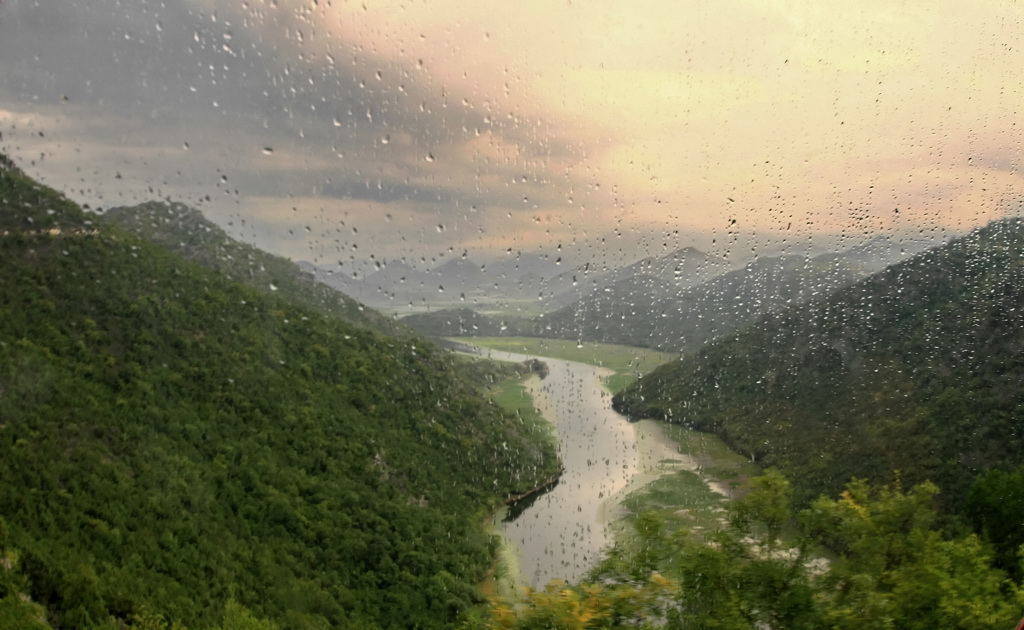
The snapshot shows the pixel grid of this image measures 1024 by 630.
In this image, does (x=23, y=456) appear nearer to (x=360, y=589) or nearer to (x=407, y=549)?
(x=360, y=589)

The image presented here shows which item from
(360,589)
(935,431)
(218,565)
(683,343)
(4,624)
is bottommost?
(360,589)

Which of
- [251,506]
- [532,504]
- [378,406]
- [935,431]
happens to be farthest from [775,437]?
[251,506]

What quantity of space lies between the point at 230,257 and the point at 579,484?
1483 inches

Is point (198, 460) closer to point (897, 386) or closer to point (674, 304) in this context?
point (897, 386)

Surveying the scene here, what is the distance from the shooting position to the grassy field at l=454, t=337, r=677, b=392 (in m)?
89.1

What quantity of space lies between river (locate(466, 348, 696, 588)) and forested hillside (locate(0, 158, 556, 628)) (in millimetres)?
2585

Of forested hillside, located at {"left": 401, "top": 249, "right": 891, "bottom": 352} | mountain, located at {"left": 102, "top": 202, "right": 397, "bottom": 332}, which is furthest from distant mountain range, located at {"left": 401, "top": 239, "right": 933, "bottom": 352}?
mountain, located at {"left": 102, "top": 202, "right": 397, "bottom": 332}

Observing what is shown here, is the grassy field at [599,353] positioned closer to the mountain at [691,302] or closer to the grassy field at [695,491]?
the mountain at [691,302]

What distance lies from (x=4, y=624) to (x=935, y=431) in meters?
42.9

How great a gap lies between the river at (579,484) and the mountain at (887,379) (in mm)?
6196

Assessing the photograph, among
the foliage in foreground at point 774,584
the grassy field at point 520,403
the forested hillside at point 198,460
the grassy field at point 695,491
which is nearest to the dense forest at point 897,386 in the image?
Answer: the grassy field at point 695,491

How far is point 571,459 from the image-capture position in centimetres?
5222

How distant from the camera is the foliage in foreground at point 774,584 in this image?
802cm

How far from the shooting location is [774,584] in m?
9.28
